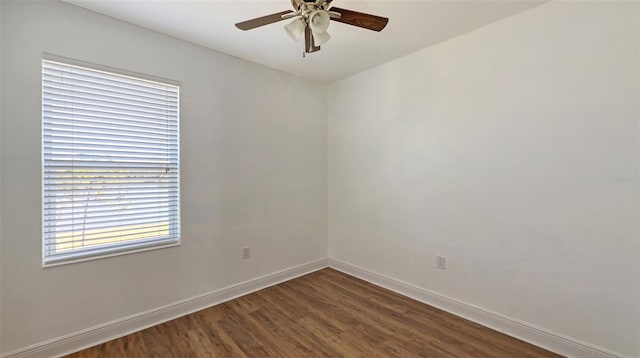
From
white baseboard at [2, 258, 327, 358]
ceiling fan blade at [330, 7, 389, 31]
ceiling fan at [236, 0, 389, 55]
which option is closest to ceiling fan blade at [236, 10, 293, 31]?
ceiling fan at [236, 0, 389, 55]

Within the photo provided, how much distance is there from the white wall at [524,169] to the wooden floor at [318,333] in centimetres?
32

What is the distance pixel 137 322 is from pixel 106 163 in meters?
1.34

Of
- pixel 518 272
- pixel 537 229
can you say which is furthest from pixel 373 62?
pixel 518 272

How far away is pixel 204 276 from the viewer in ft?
8.61

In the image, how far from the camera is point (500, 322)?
87.1 inches

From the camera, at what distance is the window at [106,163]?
1900mm

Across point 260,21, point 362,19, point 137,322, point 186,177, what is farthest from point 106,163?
point 362,19

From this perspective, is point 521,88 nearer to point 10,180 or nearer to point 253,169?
point 253,169

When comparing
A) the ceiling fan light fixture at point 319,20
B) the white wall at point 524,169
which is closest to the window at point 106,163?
the ceiling fan light fixture at point 319,20

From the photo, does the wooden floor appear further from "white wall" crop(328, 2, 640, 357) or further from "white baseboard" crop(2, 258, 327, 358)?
"white wall" crop(328, 2, 640, 357)

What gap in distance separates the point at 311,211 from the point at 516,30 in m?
2.78

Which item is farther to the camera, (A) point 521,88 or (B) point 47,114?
(A) point 521,88

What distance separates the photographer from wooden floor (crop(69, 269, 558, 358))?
6.46 ft

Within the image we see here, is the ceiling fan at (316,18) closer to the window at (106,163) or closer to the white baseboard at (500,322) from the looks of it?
the window at (106,163)
